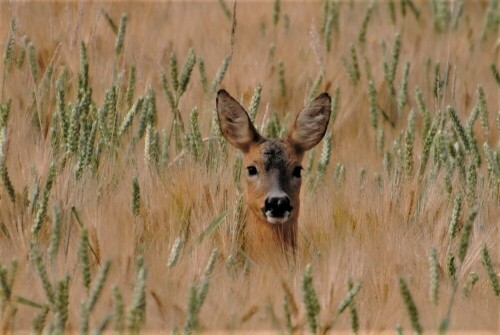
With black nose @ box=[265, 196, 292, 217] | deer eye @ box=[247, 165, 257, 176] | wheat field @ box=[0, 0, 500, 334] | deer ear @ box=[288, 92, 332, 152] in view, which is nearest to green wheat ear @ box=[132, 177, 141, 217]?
wheat field @ box=[0, 0, 500, 334]

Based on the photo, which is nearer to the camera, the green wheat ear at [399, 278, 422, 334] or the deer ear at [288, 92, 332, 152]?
the green wheat ear at [399, 278, 422, 334]

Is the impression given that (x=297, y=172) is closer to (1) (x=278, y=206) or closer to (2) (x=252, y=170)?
(2) (x=252, y=170)

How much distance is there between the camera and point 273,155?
5.36 metres

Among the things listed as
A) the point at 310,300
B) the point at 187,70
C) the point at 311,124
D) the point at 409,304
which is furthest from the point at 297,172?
the point at 409,304

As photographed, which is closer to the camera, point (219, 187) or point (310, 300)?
point (310, 300)

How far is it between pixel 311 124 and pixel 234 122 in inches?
14.0

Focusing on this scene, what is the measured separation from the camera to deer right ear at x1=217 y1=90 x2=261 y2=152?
5340mm

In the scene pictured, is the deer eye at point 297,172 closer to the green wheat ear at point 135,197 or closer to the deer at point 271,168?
the deer at point 271,168

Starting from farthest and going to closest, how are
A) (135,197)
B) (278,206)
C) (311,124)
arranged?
(311,124) < (278,206) < (135,197)

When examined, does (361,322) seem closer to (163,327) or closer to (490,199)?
(163,327)

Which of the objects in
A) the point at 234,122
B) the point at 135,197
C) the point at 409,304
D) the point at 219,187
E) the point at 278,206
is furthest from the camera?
the point at 234,122

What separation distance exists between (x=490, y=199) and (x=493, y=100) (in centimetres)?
184

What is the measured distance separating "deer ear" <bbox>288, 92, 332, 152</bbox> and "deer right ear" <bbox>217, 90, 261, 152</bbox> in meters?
0.18

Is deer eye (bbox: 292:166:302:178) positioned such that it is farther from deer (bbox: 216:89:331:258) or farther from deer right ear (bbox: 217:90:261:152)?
deer right ear (bbox: 217:90:261:152)
